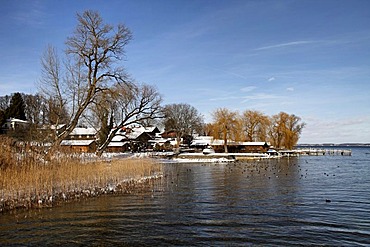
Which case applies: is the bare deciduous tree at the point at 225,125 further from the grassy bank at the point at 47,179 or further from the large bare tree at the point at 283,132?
the grassy bank at the point at 47,179

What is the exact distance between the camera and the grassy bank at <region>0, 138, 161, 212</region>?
13.1 m

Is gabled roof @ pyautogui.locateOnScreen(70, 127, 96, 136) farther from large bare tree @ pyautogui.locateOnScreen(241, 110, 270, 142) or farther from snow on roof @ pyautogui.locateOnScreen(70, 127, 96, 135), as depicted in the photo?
large bare tree @ pyautogui.locateOnScreen(241, 110, 270, 142)

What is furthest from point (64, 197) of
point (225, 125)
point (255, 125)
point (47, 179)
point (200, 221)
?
point (255, 125)

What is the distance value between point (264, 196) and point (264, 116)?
63.0 meters

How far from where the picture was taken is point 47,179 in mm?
14492

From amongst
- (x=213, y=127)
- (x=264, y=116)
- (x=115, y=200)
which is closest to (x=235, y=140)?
(x=213, y=127)

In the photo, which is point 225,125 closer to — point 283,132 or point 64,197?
point 283,132

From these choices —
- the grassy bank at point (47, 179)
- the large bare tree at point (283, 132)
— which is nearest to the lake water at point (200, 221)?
the grassy bank at point (47, 179)

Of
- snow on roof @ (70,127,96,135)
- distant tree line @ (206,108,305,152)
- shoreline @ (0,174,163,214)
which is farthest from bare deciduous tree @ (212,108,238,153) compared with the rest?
shoreline @ (0,174,163,214)

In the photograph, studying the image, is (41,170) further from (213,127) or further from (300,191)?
(213,127)

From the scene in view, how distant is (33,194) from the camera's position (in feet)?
44.5

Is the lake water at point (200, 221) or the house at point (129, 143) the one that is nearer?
the lake water at point (200, 221)

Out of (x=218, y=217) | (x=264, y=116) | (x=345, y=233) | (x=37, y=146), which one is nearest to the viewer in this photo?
(x=345, y=233)

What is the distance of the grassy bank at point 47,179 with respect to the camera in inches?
516
